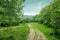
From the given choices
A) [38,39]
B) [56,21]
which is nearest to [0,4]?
[38,39]

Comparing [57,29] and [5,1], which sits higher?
[5,1]

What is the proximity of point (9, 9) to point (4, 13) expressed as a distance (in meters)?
1.08

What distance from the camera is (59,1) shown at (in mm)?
56625

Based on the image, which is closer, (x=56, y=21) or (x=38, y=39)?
(x=38, y=39)

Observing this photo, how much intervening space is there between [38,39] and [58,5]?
13242 mm

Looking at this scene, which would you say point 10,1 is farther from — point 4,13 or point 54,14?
point 54,14

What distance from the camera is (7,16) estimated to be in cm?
3628

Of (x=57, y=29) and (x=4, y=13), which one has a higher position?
(x=4, y=13)

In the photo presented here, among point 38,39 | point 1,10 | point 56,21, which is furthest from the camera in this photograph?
point 56,21

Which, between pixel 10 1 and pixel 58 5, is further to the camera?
pixel 58 5

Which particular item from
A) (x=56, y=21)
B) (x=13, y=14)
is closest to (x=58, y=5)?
(x=56, y=21)

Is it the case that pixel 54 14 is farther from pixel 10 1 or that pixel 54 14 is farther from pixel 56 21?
pixel 10 1

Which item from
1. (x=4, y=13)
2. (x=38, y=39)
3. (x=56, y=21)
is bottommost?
(x=38, y=39)

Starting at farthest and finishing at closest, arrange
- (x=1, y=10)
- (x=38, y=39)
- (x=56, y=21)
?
(x=56, y=21)
(x=38, y=39)
(x=1, y=10)
